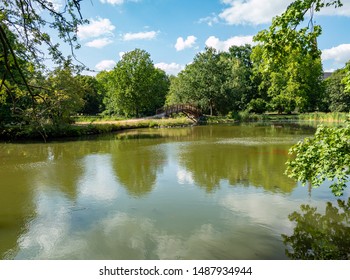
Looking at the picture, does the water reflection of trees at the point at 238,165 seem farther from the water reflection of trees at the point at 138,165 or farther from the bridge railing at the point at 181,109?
the bridge railing at the point at 181,109

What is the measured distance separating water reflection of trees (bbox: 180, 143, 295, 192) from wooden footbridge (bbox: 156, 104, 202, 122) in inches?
795

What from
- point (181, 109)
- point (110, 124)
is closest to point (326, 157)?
point (110, 124)

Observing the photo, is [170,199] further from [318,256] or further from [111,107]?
[111,107]

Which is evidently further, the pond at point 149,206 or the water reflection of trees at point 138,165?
the water reflection of trees at point 138,165

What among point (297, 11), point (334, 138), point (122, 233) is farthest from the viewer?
point (122, 233)

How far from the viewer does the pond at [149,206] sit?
5.10 meters

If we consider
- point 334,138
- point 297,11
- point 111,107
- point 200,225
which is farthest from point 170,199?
point 111,107

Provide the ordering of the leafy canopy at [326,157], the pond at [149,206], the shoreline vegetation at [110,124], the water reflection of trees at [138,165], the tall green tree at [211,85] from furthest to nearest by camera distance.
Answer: the tall green tree at [211,85] < the shoreline vegetation at [110,124] < the water reflection of trees at [138,165] < the pond at [149,206] < the leafy canopy at [326,157]

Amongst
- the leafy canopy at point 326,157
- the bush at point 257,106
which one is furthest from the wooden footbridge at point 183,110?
the leafy canopy at point 326,157

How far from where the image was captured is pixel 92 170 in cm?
1129

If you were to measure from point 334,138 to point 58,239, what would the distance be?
5.16 metres

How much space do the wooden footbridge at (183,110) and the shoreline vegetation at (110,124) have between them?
1.02 m

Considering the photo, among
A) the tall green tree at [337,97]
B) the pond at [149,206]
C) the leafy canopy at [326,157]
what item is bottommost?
the pond at [149,206]

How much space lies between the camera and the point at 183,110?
36.6 m
